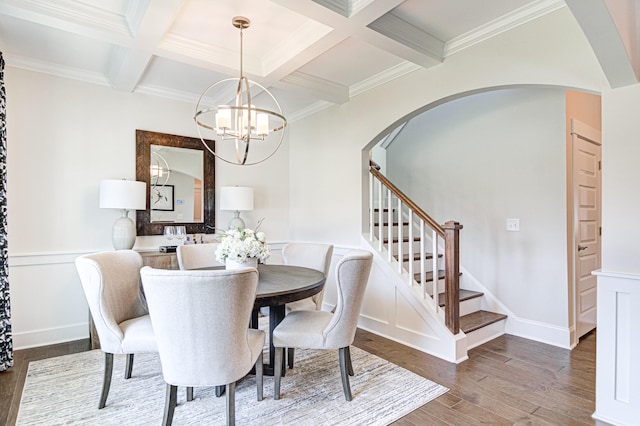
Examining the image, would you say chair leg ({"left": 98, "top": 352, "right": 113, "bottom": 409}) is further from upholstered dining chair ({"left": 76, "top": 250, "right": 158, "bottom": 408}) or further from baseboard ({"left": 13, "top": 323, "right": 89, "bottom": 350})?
baseboard ({"left": 13, "top": 323, "right": 89, "bottom": 350})

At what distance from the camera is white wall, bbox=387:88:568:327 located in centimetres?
321

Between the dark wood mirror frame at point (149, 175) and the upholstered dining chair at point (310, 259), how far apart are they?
1.30m

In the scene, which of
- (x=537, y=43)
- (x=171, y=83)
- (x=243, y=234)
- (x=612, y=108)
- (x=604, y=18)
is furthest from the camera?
(x=171, y=83)

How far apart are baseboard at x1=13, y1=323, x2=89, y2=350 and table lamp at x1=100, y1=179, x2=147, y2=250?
0.92 meters

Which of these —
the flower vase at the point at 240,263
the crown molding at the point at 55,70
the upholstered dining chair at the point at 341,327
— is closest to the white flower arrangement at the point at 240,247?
the flower vase at the point at 240,263

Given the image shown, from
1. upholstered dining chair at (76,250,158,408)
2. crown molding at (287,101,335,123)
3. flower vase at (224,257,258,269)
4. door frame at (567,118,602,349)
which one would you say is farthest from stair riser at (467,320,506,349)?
crown molding at (287,101,335,123)

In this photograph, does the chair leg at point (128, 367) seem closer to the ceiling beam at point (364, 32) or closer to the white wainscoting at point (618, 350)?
the ceiling beam at point (364, 32)

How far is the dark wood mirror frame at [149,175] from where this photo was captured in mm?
3650

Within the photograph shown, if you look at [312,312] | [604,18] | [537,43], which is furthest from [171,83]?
[604,18]

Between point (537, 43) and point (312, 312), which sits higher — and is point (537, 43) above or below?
above

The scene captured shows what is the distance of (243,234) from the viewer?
8.17 ft

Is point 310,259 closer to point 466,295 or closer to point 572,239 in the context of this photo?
point 466,295

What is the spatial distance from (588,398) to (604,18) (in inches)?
88.1

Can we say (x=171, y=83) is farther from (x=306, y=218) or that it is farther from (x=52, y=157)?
(x=306, y=218)
